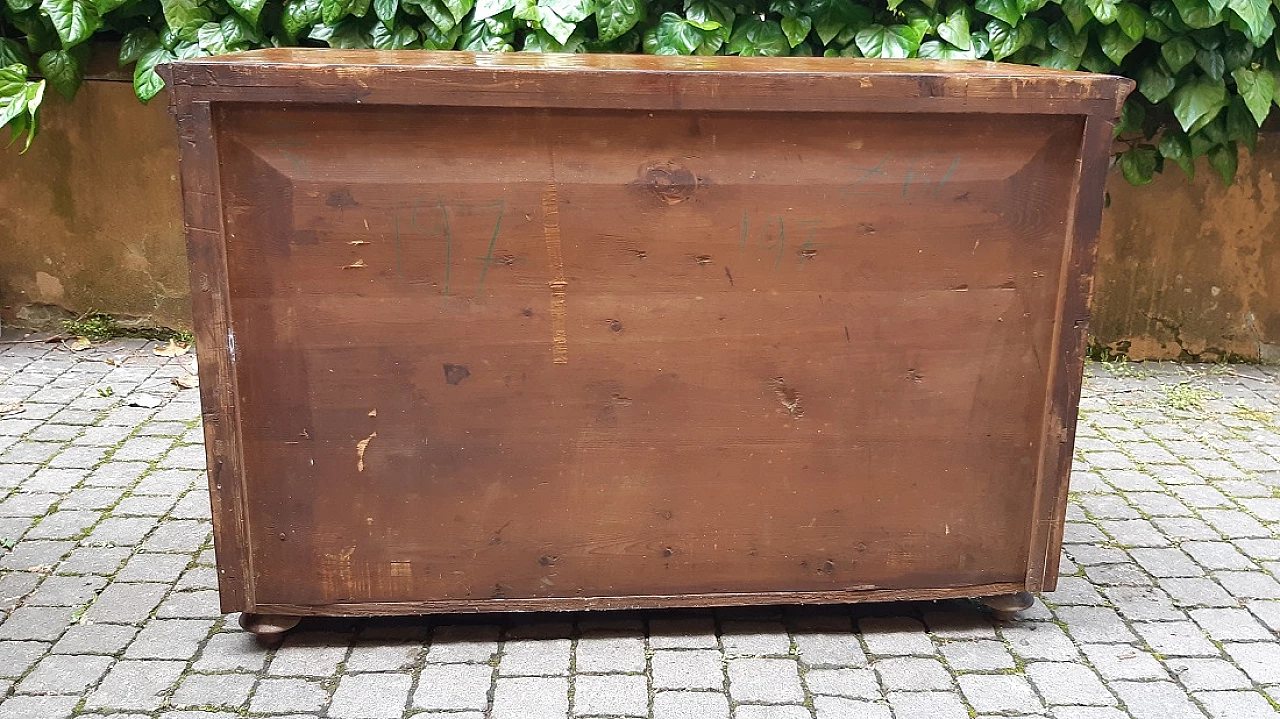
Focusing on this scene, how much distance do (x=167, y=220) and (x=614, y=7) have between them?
2.25 metres

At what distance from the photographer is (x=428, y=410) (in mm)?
2135

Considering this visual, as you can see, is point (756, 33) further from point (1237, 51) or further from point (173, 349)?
point (173, 349)

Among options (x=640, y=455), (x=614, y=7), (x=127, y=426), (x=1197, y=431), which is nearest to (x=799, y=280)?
(x=640, y=455)

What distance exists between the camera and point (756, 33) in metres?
3.93

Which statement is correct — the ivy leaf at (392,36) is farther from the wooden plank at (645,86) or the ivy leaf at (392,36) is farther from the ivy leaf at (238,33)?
the wooden plank at (645,86)

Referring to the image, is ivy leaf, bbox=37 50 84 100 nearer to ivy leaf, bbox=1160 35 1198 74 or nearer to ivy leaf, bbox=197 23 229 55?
ivy leaf, bbox=197 23 229 55

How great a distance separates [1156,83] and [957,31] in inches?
34.8

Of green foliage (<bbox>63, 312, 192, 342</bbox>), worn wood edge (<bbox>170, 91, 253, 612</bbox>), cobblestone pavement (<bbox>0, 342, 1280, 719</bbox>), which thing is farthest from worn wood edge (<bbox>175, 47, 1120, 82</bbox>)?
green foliage (<bbox>63, 312, 192, 342</bbox>)

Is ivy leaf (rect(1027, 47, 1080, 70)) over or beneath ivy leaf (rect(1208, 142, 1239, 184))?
over

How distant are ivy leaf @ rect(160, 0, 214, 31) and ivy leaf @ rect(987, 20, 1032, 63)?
3.13 meters

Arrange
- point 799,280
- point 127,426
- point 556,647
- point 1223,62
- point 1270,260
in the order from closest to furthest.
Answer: point 799,280, point 556,647, point 127,426, point 1223,62, point 1270,260

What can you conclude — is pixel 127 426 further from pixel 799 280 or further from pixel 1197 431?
pixel 1197 431

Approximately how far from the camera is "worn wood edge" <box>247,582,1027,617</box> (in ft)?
7.32

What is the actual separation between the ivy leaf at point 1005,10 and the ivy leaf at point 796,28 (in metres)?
0.69
